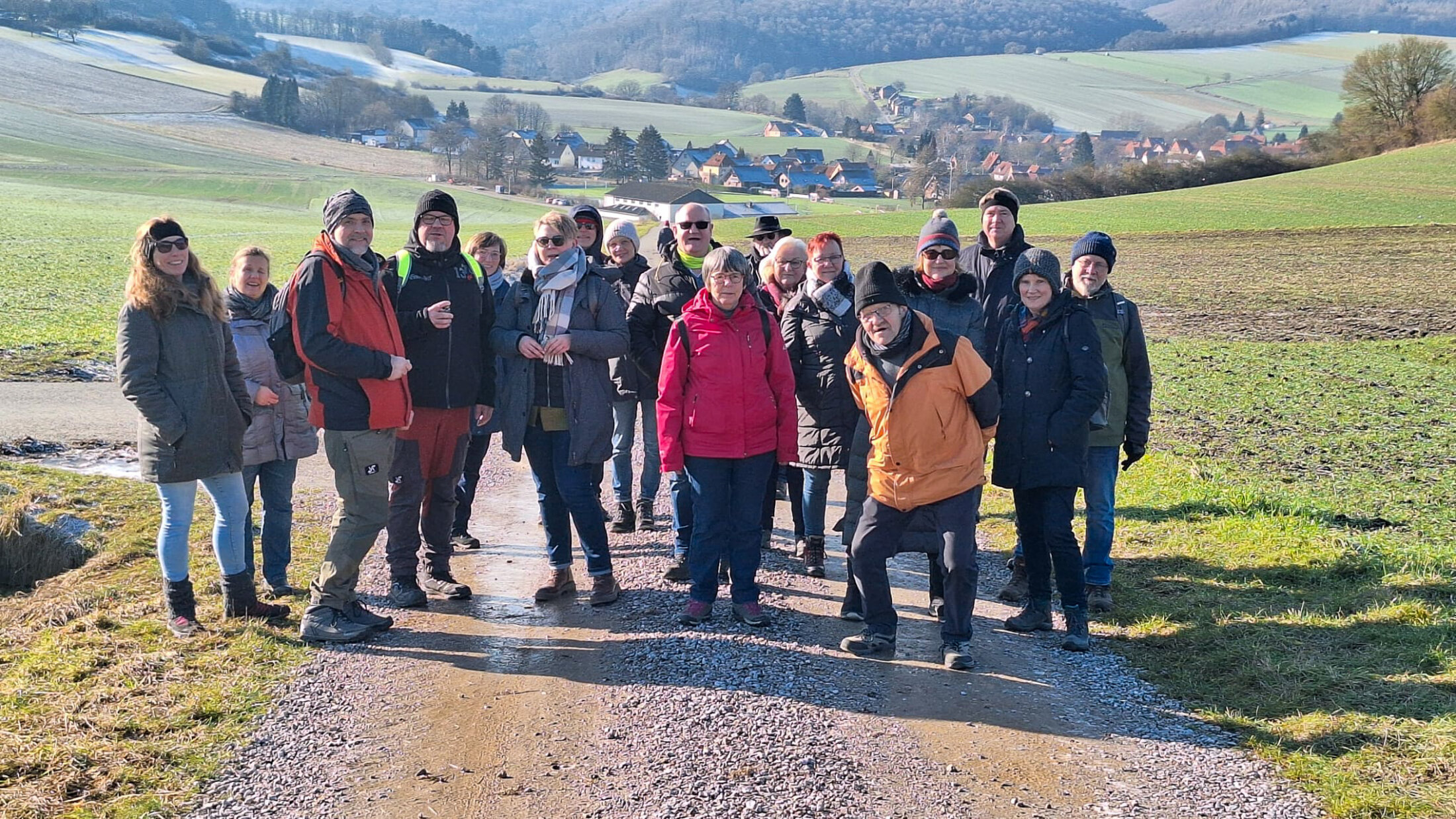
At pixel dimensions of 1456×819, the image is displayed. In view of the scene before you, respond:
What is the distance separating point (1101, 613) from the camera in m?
7.30

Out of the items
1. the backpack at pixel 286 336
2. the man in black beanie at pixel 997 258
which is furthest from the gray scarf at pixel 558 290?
the man in black beanie at pixel 997 258

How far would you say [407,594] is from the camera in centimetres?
715

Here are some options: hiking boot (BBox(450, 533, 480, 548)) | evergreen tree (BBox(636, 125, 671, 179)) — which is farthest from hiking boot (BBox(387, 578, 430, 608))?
Answer: evergreen tree (BBox(636, 125, 671, 179))

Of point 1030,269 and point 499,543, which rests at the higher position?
point 1030,269

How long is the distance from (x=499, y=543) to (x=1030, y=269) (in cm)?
456

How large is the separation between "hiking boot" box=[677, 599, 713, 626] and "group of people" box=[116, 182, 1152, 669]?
0.05 ft

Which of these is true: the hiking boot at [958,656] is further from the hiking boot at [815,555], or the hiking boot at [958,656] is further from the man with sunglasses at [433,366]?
the man with sunglasses at [433,366]

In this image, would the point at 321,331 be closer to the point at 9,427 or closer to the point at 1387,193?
the point at 9,427

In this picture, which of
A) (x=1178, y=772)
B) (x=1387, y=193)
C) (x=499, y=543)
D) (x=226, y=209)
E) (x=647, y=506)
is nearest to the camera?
(x=1178, y=772)

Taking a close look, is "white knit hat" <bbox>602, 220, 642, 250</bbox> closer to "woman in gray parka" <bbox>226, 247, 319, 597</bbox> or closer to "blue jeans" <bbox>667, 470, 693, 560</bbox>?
"blue jeans" <bbox>667, 470, 693, 560</bbox>

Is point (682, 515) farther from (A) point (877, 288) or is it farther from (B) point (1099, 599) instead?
(B) point (1099, 599)

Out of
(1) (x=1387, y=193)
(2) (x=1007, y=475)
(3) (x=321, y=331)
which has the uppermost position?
(1) (x=1387, y=193)

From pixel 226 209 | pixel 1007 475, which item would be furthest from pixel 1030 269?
pixel 226 209

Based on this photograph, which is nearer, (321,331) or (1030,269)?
(321,331)
